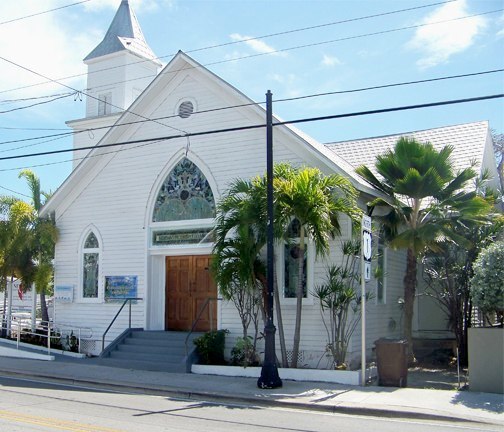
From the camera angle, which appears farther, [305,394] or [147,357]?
[147,357]

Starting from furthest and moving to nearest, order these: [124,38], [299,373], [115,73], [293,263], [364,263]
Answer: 1. [124,38]
2. [115,73]
3. [293,263]
4. [299,373]
5. [364,263]

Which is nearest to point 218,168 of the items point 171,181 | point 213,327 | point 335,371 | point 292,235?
point 171,181

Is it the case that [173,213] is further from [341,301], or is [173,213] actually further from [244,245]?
[341,301]

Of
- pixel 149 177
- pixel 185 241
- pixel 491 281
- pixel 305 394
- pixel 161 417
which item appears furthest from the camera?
pixel 149 177

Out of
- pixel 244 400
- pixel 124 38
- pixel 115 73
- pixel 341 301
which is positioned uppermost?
pixel 124 38

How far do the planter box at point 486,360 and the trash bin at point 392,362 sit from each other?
136cm

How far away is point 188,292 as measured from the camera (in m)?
18.2

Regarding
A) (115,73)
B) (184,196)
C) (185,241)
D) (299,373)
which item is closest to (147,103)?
(184,196)

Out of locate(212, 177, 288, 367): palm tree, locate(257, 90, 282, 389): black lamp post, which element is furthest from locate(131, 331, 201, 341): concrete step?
locate(257, 90, 282, 389): black lamp post

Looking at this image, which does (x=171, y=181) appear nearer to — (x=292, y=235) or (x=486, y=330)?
(x=292, y=235)

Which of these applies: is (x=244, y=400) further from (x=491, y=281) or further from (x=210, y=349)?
(x=491, y=281)

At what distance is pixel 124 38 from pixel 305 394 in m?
23.6

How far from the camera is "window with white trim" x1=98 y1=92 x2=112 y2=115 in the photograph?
101 feet

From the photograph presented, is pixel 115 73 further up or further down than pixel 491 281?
further up
